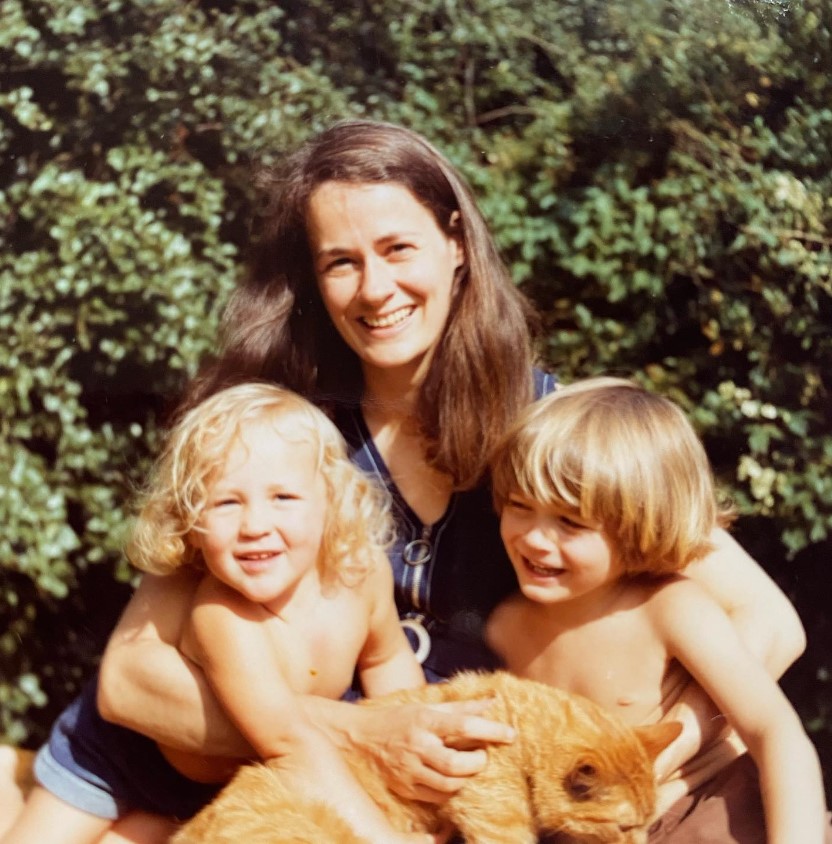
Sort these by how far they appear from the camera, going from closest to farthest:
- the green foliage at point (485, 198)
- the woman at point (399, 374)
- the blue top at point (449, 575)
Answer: the woman at point (399, 374) → the blue top at point (449, 575) → the green foliage at point (485, 198)

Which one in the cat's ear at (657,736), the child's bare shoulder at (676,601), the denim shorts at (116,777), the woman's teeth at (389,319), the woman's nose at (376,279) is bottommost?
the denim shorts at (116,777)

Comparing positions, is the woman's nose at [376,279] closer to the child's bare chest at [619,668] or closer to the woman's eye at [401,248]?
the woman's eye at [401,248]

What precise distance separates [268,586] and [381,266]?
2.44ft

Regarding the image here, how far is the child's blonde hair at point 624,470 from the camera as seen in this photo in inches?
85.4

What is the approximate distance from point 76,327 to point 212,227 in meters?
0.45

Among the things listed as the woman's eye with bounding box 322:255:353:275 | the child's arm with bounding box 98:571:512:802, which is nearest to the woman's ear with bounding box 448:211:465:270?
the woman's eye with bounding box 322:255:353:275

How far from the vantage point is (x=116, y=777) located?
7.96 ft

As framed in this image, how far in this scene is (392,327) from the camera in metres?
2.48

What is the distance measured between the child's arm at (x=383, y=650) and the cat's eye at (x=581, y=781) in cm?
48

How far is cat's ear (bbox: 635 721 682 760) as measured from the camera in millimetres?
2066

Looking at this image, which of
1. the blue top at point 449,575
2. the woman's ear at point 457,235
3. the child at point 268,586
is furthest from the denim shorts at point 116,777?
the woman's ear at point 457,235

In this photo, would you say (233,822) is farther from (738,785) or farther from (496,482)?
(738,785)

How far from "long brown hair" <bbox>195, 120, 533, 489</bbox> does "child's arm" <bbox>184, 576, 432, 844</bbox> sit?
2.12 feet

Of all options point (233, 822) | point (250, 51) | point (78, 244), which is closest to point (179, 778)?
point (233, 822)
